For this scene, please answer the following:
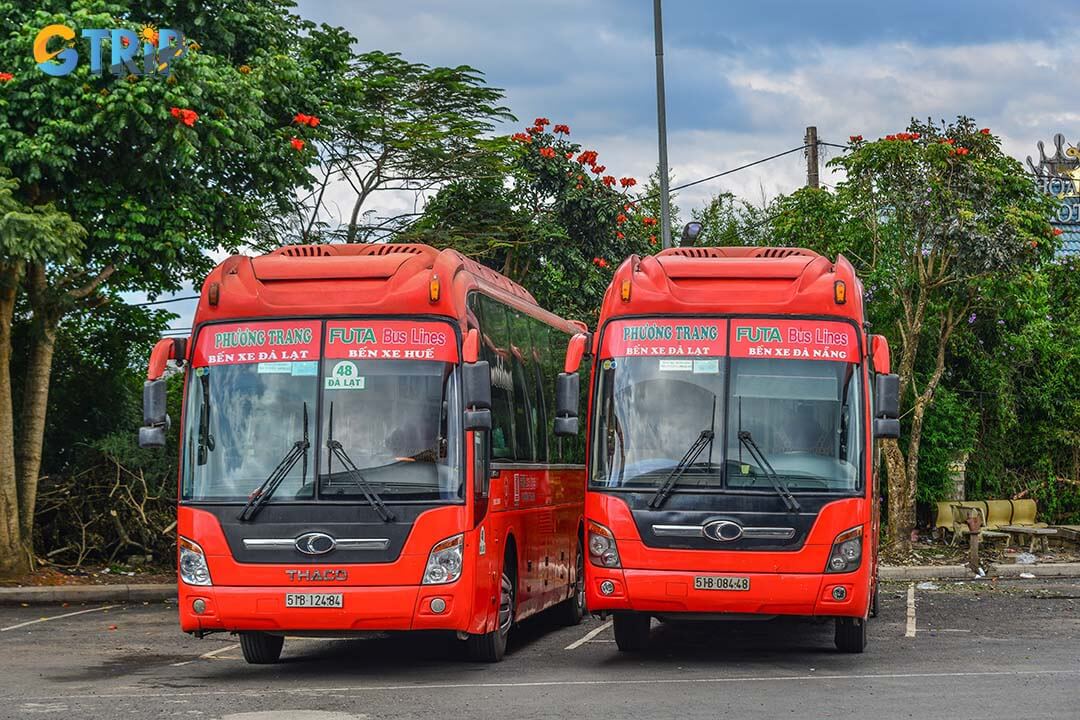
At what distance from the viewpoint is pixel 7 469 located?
1936cm

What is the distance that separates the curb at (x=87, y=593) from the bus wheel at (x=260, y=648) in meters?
7.31

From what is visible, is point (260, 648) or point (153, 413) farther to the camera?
point (260, 648)

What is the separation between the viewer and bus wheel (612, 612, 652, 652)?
12.9 m

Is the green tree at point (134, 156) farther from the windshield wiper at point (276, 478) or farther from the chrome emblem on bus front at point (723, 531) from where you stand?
the chrome emblem on bus front at point (723, 531)

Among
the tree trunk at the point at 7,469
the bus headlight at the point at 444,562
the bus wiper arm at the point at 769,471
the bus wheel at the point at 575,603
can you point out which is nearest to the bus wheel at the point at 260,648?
the bus headlight at the point at 444,562

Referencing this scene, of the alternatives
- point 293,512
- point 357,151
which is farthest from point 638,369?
point 357,151

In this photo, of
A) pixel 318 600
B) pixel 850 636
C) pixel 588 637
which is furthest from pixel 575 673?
pixel 588 637

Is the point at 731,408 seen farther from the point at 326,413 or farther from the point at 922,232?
the point at 922,232

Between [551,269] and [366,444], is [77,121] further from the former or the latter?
[551,269]

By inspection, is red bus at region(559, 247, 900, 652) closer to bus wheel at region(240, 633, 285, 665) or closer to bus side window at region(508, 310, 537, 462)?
bus side window at region(508, 310, 537, 462)

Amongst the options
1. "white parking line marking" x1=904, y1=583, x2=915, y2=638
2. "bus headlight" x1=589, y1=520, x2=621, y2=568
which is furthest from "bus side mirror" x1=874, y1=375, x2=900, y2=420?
"white parking line marking" x1=904, y1=583, x2=915, y2=638

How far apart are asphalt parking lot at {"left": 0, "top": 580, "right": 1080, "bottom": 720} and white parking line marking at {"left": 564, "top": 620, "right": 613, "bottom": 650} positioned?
2cm

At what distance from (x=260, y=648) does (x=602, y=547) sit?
302 cm

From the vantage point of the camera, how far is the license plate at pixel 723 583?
1148 centimetres
